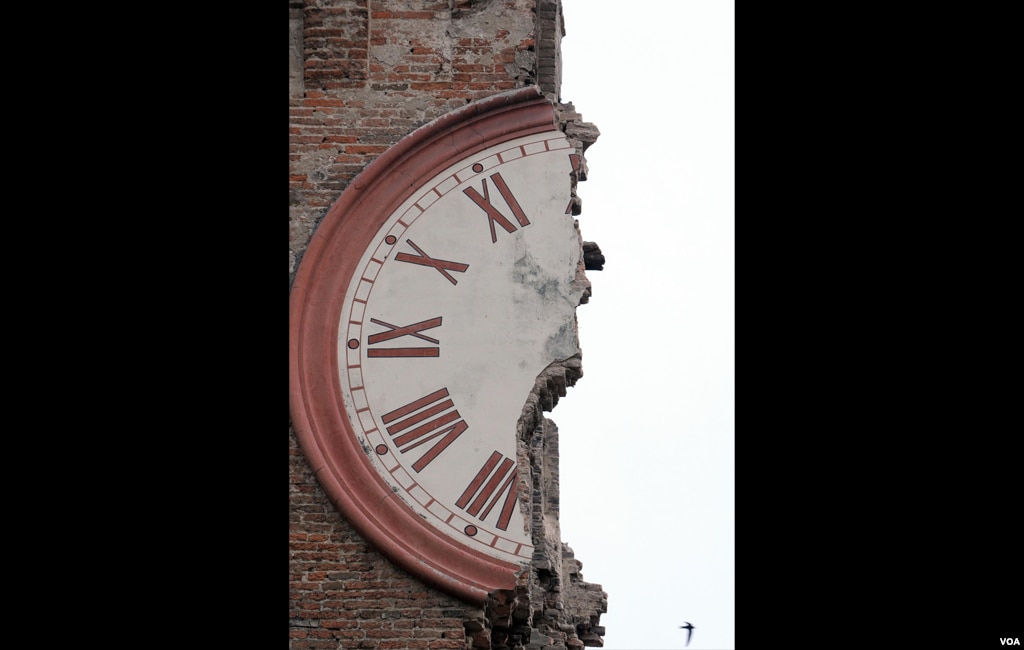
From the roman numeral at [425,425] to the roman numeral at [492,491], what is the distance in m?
0.23

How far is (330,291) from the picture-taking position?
8.82m

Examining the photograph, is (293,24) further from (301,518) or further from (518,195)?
(301,518)

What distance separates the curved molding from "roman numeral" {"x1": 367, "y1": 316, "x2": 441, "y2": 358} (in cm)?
20

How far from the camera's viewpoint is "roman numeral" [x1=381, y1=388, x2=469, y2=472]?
8.58 m

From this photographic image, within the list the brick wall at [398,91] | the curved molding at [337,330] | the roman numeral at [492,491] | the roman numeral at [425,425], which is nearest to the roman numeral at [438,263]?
the curved molding at [337,330]

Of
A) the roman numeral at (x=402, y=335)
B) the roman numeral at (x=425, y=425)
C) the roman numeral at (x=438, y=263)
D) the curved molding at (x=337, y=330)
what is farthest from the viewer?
the roman numeral at (x=438, y=263)

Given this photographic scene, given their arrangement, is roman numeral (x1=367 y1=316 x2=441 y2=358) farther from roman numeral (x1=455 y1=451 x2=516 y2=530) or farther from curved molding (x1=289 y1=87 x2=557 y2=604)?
roman numeral (x1=455 y1=451 x2=516 y2=530)

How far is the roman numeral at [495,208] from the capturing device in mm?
8961

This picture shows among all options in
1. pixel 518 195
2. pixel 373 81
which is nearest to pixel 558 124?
pixel 518 195

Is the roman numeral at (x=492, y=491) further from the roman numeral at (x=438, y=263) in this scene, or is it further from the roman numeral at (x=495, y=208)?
the roman numeral at (x=495, y=208)

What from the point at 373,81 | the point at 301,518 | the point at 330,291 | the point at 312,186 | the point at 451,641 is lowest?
the point at 451,641

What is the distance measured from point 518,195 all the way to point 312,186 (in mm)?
1076

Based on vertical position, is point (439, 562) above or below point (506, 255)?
below

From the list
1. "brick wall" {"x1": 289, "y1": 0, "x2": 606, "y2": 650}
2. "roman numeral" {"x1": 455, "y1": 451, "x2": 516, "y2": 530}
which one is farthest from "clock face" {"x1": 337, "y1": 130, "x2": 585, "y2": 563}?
"brick wall" {"x1": 289, "y1": 0, "x2": 606, "y2": 650}
